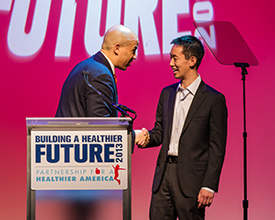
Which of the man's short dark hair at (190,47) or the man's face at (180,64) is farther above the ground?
the man's short dark hair at (190,47)

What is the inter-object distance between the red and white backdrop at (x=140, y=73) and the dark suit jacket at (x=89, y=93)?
1293mm

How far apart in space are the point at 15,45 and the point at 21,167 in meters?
1.07

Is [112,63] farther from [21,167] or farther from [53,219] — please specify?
[21,167]

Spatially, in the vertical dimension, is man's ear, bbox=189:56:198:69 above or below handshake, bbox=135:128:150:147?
above

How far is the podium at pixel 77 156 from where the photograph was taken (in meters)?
2.11

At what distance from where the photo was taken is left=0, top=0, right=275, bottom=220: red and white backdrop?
4.14 m

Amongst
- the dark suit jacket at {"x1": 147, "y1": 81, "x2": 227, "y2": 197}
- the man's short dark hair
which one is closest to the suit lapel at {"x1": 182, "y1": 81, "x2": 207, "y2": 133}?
the dark suit jacket at {"x1": 147, "y1": 81, "x2": 227, "y2": 197}

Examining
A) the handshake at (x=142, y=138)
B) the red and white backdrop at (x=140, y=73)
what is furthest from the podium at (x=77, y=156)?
the red and white backdrop at (x=140, y=73)

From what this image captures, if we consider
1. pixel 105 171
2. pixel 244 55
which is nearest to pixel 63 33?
pixel 244 55

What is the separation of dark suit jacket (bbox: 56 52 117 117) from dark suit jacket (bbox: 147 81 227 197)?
0.43 m

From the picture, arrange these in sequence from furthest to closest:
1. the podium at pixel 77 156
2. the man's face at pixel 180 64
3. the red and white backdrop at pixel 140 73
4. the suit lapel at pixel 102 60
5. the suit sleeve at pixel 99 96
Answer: the red and white backdrop at pixel 140 73, the suit lapel at pixel 102 60, the man's face at pixel 180 64, the suit sleeve at pixel 99 96, the podium at pixel 77 156

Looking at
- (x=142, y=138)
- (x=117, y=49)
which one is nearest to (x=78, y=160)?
(x=142, y=138)

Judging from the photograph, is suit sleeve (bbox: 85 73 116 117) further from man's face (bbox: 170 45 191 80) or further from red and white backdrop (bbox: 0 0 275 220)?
red and white backdrop (bbox: 0 0 275 220)

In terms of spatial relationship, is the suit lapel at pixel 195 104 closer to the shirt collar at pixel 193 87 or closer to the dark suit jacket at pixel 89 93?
the shirt collar at pixel 193 87
